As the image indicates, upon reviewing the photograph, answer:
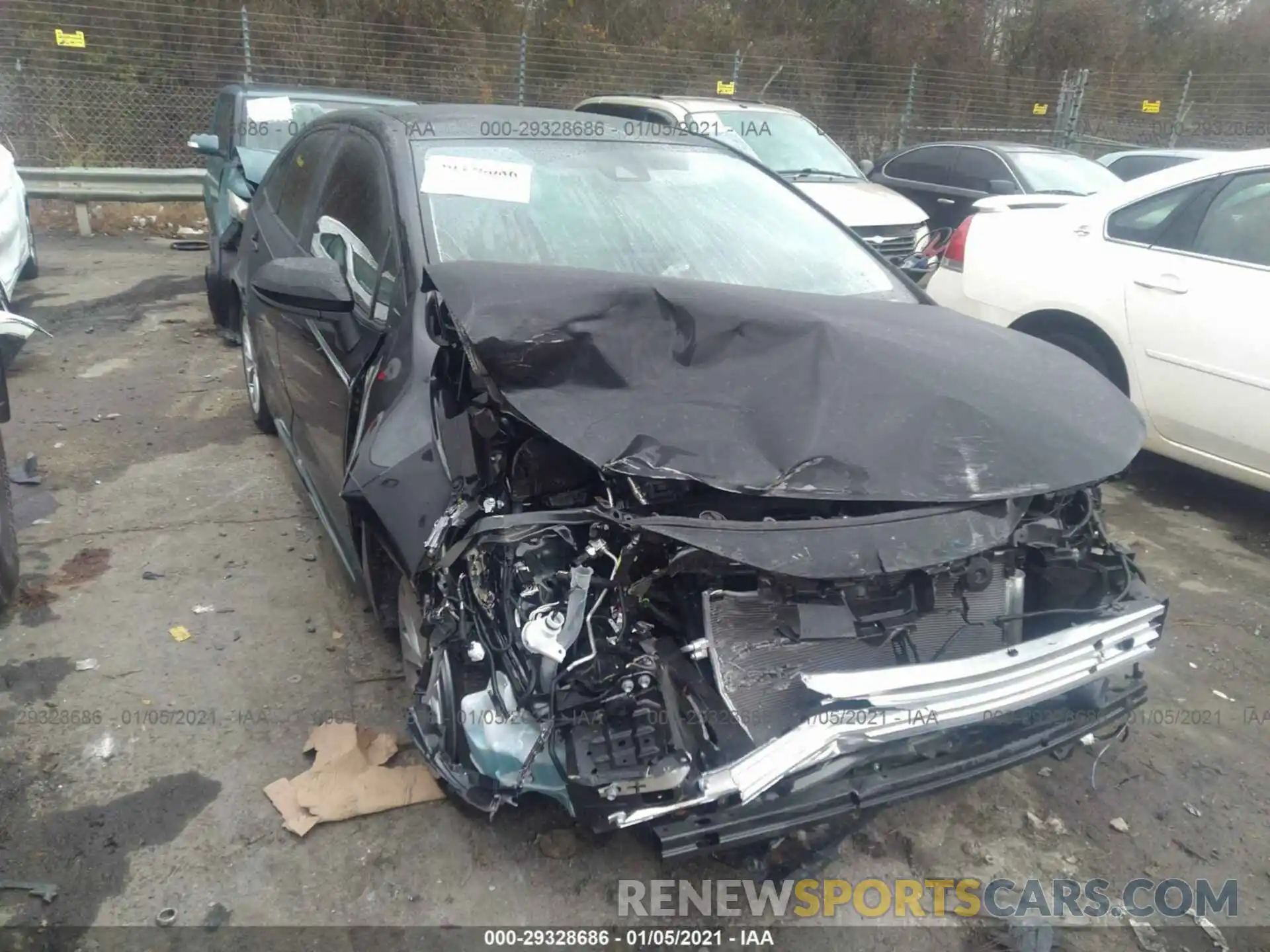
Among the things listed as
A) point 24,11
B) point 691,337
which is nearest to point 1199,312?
point 691,337

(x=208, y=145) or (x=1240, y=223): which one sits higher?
(x=1240, y=223)

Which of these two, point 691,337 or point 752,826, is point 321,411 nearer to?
point 691,337

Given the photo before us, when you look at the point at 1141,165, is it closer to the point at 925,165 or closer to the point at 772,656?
the point at 925,165

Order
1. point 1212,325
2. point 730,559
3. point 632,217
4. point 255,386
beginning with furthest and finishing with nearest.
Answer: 1. point 255,386
2. point 1212,325
3. point 632,217
4. point 730,559

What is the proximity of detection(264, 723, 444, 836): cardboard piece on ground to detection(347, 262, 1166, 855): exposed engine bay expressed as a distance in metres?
0.42

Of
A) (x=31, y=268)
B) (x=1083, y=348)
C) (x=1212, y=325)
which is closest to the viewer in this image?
(x=1212, y=325)

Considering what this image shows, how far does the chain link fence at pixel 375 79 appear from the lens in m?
11.5

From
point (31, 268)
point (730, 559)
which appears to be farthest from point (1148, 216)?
point (31, 268)

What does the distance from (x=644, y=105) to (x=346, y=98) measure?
291 centimetres

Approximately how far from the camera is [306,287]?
2.79 m

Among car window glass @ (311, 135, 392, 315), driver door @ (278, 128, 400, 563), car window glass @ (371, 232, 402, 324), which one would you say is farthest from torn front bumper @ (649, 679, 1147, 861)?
car window glass @ (311, 135, 392, 315)

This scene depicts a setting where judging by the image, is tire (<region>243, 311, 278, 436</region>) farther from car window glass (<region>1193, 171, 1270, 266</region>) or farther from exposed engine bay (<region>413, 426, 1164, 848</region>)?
car window glass (<region>1193, 171, 1270, 266</region>)

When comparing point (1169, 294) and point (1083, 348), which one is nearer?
point (1169, 294)

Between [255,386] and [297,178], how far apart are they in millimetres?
1257
